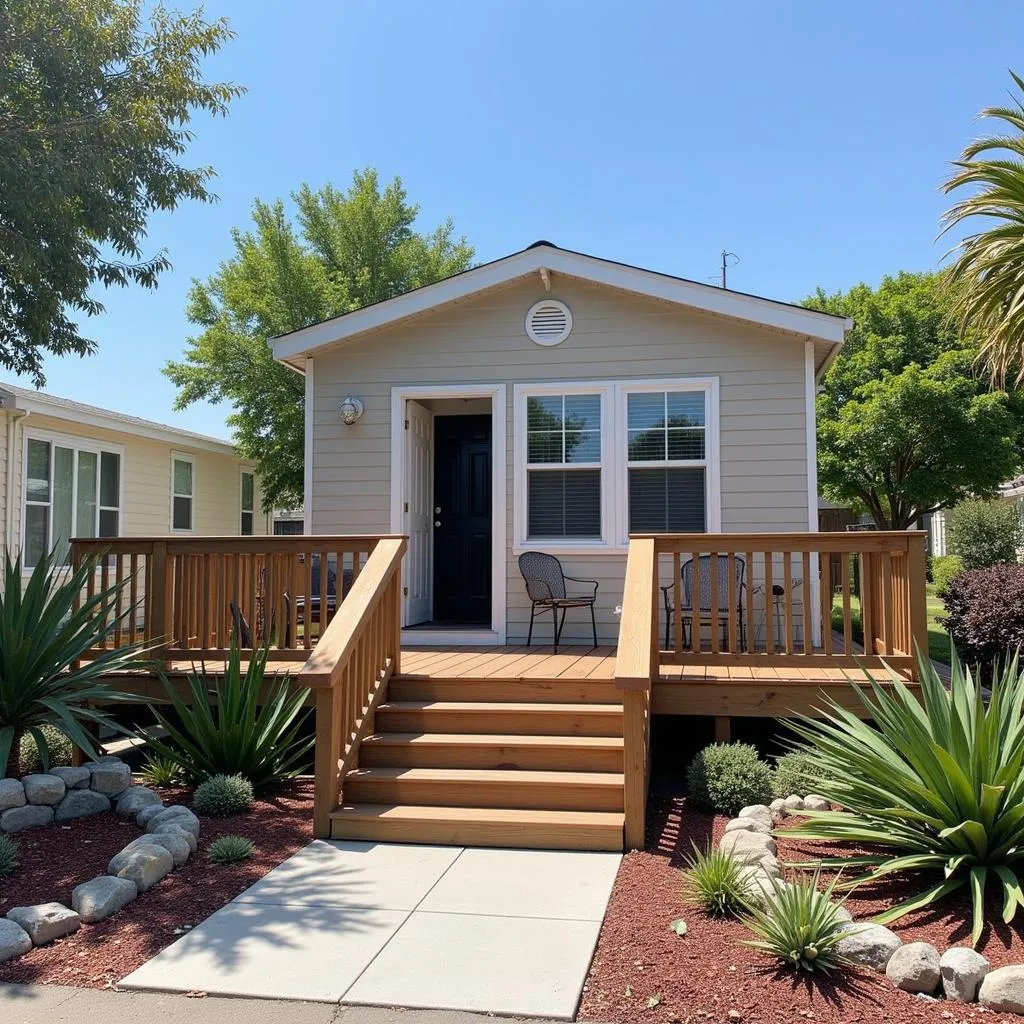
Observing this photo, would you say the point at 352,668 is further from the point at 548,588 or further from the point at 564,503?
the point at 564,503

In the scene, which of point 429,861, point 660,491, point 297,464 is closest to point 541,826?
point 429,861

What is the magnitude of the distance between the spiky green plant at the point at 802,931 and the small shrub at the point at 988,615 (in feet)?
16.0

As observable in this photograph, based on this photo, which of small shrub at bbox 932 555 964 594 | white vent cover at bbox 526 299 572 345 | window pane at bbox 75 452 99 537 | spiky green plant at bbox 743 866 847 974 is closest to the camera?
spiky green plant at bbox 743 866 847 974

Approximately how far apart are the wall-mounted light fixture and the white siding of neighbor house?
8cm

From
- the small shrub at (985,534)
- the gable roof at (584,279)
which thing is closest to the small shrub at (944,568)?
Result: the small shrub at (985,534)

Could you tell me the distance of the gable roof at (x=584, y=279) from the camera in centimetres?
707

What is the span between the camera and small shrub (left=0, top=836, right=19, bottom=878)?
394 cm

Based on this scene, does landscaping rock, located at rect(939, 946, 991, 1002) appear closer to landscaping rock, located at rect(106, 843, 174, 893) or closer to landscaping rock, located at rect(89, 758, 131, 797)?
landscaping rock, located at rect(106, 843, 174, 893)

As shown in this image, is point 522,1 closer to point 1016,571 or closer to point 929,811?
point 1016,571

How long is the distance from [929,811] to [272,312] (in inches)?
564

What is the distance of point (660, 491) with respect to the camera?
296 inches

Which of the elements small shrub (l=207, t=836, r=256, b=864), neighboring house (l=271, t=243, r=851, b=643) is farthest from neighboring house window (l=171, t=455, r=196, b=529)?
small shrub (l=207, t=836, r=256, b=864)

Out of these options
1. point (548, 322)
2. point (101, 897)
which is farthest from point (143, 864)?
point (548, 322)

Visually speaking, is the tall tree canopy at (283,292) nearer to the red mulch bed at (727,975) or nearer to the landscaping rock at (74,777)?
the landscaping rock at (74,777)
